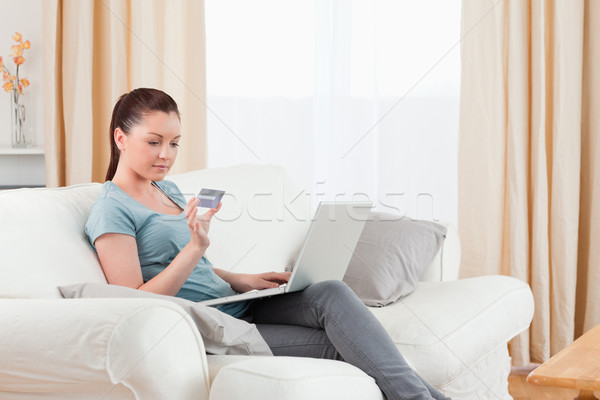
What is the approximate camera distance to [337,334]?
1.56m

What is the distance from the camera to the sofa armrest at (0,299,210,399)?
1182 mm

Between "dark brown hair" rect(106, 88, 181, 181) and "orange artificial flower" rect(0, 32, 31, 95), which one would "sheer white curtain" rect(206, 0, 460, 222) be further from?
"dark brown hair" rect(106, 88, 181, 181)

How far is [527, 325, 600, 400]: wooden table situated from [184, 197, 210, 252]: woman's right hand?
2.57 feet

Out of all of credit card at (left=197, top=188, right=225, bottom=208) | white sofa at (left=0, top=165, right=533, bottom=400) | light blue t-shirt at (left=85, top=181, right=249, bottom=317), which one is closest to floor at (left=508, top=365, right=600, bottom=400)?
white sofa at (left=0, top=165, right=533, bottom=400)

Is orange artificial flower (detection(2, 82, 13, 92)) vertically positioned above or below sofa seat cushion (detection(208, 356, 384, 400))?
above

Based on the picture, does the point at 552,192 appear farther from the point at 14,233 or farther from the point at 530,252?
the point at 14,233

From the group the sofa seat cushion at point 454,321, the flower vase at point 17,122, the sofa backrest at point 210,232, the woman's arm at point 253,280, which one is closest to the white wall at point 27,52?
the flower vase at point 17,122

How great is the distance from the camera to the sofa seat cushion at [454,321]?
1.77 m

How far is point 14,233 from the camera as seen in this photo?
1501 mm

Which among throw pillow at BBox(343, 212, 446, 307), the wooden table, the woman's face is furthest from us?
throw pillow at BBox(343, 212, 446, 307)

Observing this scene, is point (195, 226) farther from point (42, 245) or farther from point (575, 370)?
point (575, 370)

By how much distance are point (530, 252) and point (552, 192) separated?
0.92ft

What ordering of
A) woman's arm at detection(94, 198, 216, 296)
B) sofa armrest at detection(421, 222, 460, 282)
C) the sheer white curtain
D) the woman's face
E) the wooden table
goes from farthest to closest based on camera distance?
the sheer white curtain → sofa armrest at detection(421, 222, 460, 282) → the woman's face → woman's arm at detection(94, 198, 216, 296) → the wooden table

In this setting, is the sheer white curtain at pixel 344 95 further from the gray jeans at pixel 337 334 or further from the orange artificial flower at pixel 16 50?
the gray jeans at pixel 337 334
